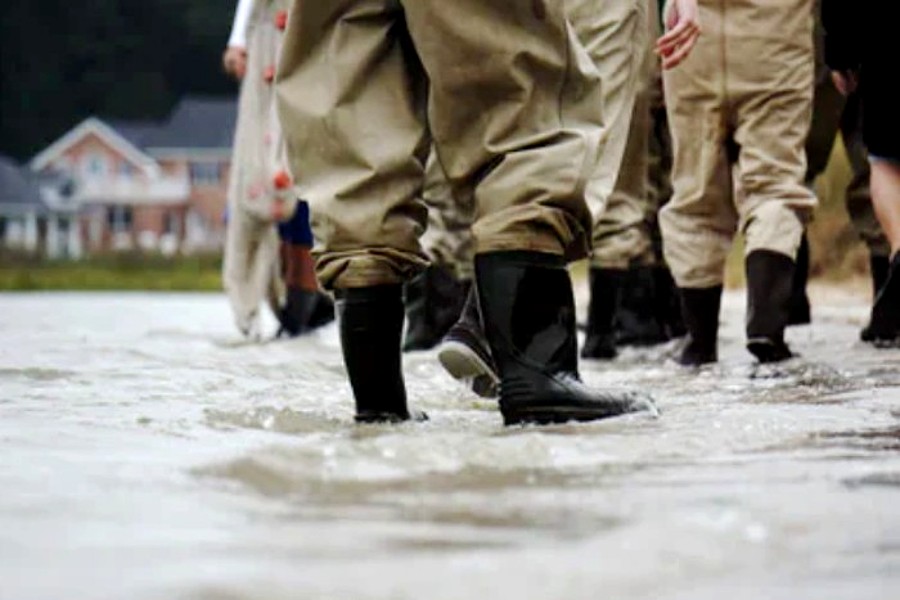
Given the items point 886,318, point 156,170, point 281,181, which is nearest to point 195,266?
point 156,170

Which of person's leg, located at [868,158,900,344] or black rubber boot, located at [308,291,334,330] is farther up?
person's leg, located at [868,158,900,344]

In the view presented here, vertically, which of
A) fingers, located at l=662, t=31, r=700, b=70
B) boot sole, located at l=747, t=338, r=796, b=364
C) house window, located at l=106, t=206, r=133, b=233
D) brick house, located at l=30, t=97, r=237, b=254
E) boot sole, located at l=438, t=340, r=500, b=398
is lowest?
house window, located at l=106, t=206, r=133, b=233

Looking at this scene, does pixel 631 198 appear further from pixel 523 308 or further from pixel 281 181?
pixel 523 308

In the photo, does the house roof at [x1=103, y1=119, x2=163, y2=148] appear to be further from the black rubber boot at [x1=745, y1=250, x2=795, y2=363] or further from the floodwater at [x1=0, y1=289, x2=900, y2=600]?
the floodwater at [x1=0, y1=289, x2=900, y2=600]

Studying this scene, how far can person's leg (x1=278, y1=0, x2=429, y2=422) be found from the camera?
126 inches

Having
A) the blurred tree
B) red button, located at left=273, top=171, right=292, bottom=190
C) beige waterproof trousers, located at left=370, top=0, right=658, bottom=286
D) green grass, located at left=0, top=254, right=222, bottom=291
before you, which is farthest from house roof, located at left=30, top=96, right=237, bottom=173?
beige waterproof trousers, located at left=370, top=0, right=658, bottom=286

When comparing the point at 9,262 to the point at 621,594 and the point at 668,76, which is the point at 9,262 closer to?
the point at 668,76

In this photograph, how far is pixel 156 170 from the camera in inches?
2943

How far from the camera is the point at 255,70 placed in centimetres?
814

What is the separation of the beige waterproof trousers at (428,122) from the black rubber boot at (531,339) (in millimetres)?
36

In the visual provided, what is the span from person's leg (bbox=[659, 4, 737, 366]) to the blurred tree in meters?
75.8

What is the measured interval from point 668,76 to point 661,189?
5.83 ft

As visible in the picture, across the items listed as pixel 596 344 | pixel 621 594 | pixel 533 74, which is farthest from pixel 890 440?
pixel 596 344

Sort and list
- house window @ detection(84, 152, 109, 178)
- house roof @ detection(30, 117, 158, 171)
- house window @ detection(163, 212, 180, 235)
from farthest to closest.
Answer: house window @ detection(163, 212, 180, 235) < house window @ detection(84, 152, 109, 178) < house roof @ detection(30, 117, 158, 171)
